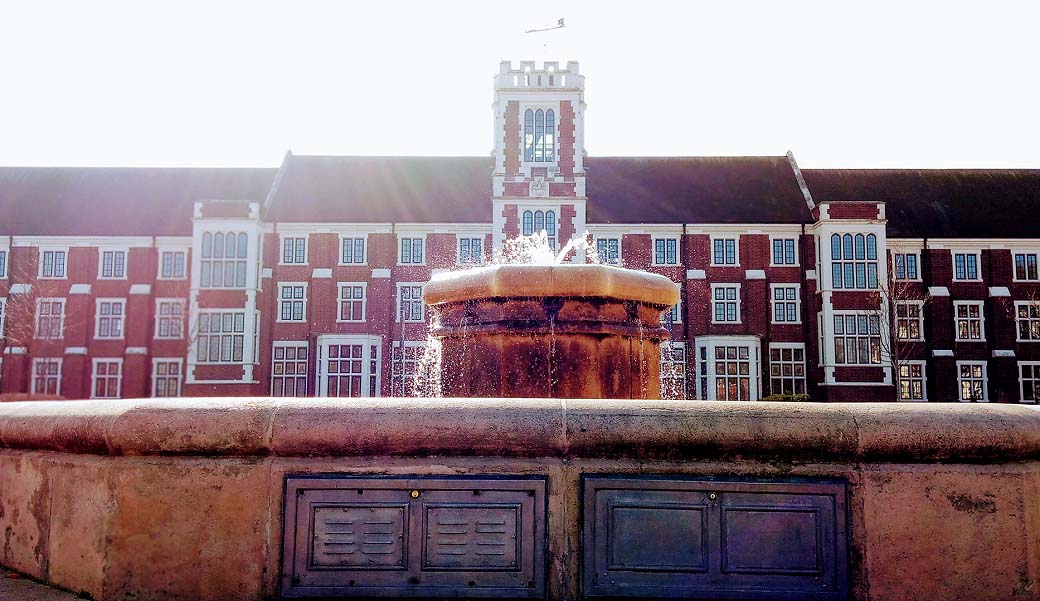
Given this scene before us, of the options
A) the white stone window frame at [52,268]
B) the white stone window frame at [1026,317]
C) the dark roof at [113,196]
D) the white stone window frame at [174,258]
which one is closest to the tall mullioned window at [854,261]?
the white stone window frame at [1026,317]

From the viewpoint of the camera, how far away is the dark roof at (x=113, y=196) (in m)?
39.3

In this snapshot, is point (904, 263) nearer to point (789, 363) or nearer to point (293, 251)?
point (789, 363)

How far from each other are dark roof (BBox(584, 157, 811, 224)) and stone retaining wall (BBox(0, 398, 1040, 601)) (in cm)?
3363

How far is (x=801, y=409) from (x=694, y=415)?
1.73 ft

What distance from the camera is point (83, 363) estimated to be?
37938mm

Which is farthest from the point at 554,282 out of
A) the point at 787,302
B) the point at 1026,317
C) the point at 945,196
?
the point at 945,196

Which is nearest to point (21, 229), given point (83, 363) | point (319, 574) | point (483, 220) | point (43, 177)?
point (43, 177)

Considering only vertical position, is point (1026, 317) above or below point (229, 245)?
below

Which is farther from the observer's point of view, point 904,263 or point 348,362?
point 904,263

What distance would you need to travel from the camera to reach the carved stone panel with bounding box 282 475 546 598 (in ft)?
12.6

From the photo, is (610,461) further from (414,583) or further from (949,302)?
(949,302)

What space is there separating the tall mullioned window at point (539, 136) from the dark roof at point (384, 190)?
134 inches

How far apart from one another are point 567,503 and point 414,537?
0.72 m

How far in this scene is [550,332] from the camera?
23.2ft
